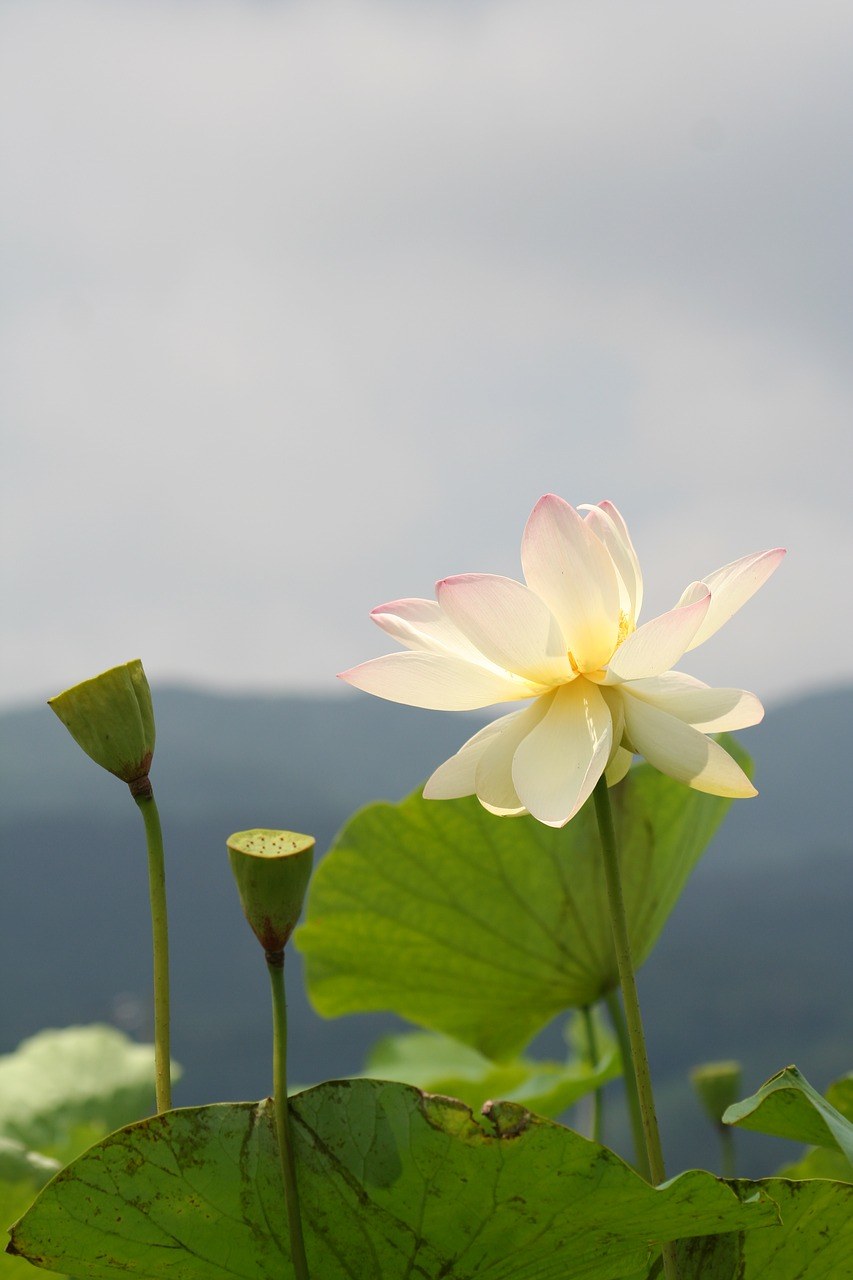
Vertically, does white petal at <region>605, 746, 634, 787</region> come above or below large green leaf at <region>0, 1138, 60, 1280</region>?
above

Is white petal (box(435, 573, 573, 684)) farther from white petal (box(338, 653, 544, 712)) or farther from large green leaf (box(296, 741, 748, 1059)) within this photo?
large green leaf (box(296, 741, 748, 1059))

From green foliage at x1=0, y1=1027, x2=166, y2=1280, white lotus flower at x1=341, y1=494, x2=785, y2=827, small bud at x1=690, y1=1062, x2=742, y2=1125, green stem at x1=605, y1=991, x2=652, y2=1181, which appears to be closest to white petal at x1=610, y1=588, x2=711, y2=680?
white lotus flower at x1=341, y1=494, x2=785, y2=827

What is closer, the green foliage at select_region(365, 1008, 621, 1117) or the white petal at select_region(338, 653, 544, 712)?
the white petal at select_region(338, 653, 544, 712)

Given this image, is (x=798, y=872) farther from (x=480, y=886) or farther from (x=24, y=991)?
(x=480, y=886)

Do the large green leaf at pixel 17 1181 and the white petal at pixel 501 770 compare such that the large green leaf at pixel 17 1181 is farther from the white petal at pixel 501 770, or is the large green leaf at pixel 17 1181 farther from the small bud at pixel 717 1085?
the small bud at pixel 717 1085

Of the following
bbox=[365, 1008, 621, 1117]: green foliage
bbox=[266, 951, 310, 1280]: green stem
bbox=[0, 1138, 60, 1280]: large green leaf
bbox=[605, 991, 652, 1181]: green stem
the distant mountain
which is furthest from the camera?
the distant mountain

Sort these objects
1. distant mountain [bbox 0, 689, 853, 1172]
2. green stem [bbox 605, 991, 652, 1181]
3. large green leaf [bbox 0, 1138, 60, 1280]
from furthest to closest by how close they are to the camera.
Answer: distant mountain [bbox 0, 689, 853, 1172] → green stem [bbox 605, 991, 652, 1181] → large green leaf [bbox 0, 1138, 60, 1280]
